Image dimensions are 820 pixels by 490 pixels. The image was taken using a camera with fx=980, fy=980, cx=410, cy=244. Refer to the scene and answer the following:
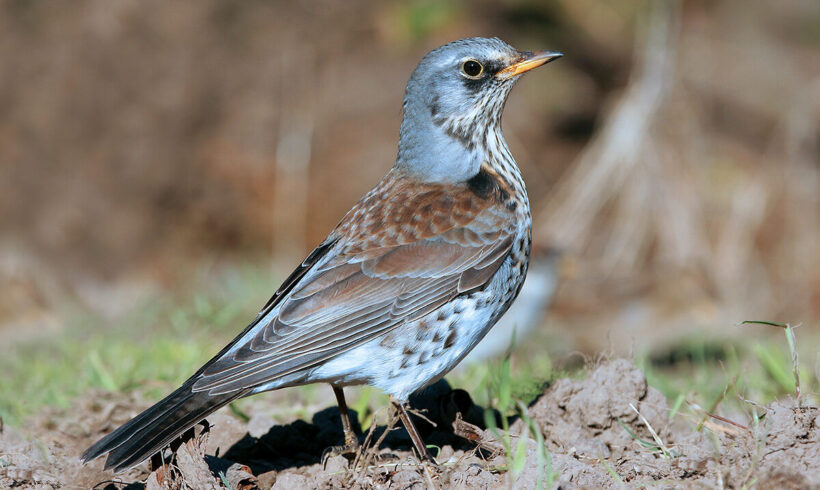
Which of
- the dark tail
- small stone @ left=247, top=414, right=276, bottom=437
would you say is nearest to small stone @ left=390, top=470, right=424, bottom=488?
the dark tail

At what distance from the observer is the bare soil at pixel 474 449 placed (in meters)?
3.48

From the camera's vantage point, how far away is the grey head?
4770 mm

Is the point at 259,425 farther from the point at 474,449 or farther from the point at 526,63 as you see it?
the point at 526,63

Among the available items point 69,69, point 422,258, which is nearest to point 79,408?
point 422,258

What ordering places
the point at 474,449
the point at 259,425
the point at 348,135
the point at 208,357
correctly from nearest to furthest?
the point at 474,449 < the point at 259,425 < the point at 208,357 < the point at 348,135

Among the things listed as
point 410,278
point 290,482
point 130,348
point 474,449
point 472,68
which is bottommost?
point 474,449

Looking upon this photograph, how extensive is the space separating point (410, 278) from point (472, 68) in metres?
1.19

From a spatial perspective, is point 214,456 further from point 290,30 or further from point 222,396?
point 290,30

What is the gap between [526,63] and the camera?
4758mm

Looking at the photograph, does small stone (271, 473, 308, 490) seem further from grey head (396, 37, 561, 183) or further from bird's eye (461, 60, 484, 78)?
bird's eye (461, 60, 484, 78)

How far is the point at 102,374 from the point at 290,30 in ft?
22.6

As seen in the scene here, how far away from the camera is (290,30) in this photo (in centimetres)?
1159

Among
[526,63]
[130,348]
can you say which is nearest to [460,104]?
[526,63]

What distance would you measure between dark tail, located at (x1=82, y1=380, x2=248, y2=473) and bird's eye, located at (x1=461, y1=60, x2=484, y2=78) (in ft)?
6.55
